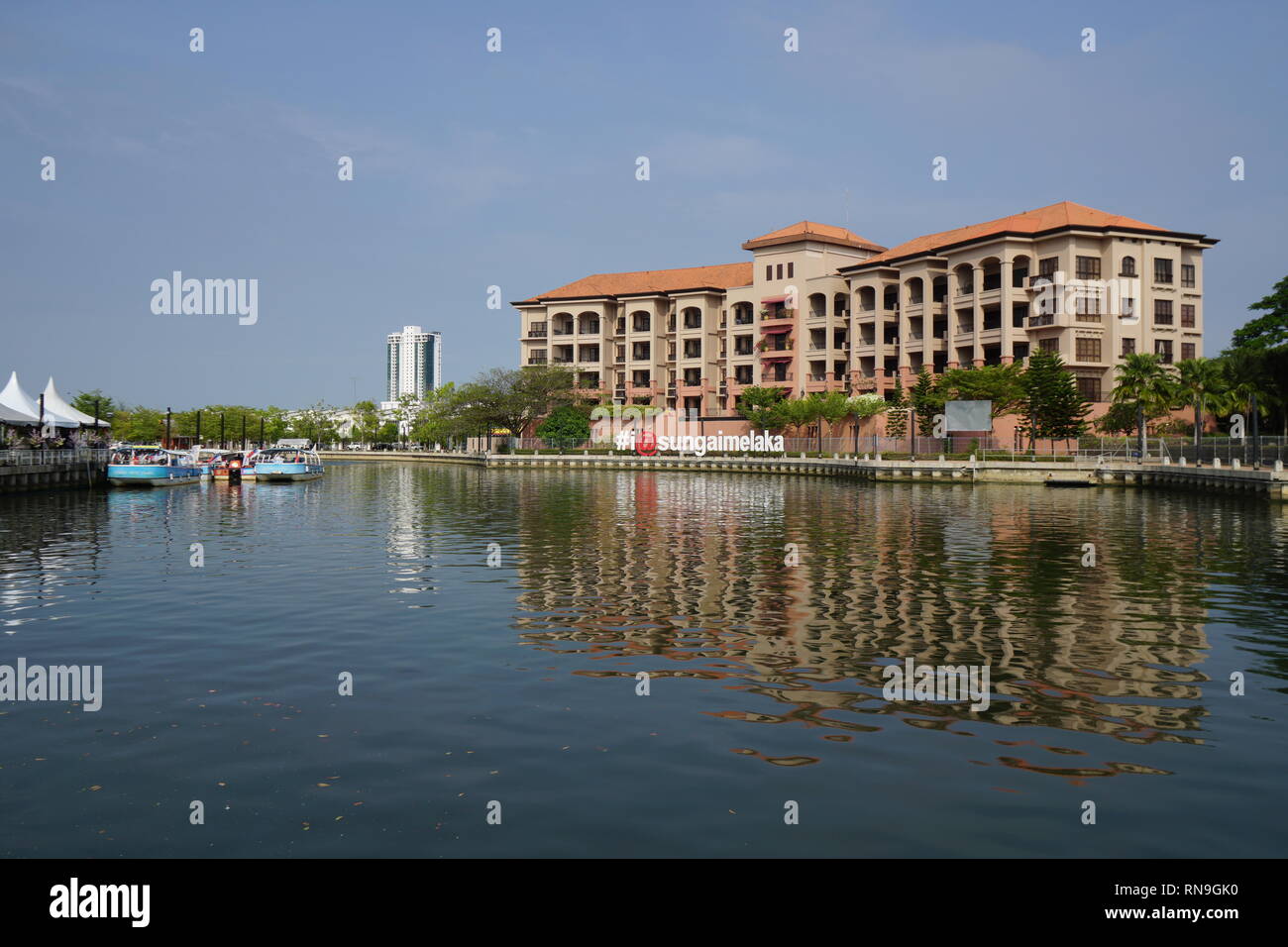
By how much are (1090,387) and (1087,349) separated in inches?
129

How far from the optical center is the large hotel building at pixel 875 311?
83.4 metres

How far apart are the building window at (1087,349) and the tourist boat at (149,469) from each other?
71212 millimetres

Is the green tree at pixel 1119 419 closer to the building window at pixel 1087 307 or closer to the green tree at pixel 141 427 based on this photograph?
the building window at pixel 1087 307

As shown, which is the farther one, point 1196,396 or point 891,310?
point 891,310

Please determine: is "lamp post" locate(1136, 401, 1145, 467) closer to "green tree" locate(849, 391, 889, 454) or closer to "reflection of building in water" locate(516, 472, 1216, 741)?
"green tree" locate(849, 391, 889, 454)

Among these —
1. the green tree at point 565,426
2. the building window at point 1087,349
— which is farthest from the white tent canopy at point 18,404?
the building window at point 1087,349

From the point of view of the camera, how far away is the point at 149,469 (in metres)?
65.5

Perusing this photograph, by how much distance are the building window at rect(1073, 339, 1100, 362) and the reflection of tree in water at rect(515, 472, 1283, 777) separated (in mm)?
46362

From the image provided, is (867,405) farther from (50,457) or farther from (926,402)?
(50,457)

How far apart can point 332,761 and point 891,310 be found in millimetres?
97270

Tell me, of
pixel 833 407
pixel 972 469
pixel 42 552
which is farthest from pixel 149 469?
pixel 833 407
